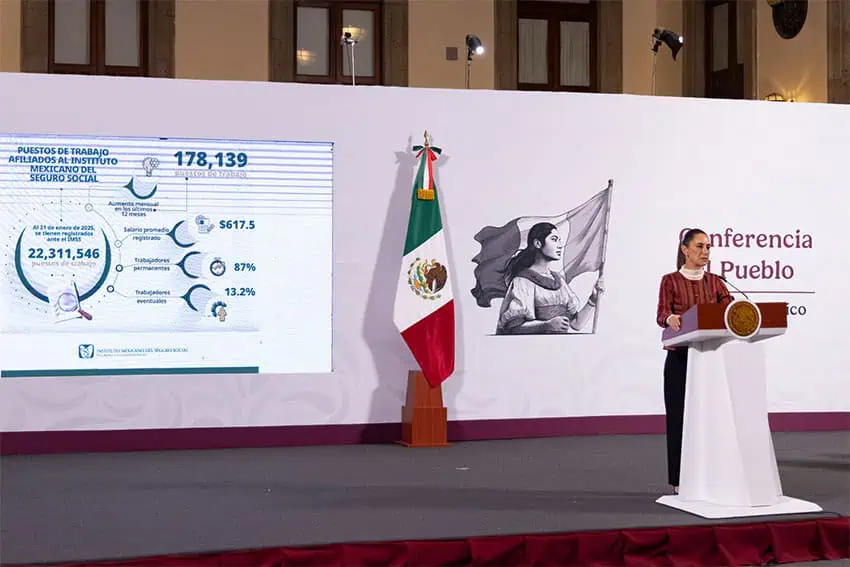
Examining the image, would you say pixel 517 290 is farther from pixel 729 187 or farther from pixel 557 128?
pixel 729 187

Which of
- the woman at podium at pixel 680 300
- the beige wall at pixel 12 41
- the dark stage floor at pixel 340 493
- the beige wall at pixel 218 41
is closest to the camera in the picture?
the dark stage floor at pixel 340 493

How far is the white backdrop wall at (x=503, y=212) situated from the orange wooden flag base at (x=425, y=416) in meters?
0.26

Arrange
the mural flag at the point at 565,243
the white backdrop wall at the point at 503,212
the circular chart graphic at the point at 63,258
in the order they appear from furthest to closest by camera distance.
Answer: the mural flag at the point at 565,243
the white backdrop wall at the point at 503,212
the circular chart graphic at the point at 63,258

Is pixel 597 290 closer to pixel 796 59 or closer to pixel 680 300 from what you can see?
pixel 680 300

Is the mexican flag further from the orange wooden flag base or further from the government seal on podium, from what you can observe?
the government seal on podium

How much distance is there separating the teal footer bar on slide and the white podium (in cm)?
349

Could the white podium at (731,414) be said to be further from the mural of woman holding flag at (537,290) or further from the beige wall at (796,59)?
the beige wall at (796,59)

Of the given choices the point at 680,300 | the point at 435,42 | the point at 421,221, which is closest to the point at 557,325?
the point at 421,221

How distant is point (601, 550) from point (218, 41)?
9121 mm

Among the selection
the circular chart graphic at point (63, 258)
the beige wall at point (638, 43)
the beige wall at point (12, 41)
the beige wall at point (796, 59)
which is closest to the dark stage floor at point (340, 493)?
the circular chart graphic at point (63, 258)

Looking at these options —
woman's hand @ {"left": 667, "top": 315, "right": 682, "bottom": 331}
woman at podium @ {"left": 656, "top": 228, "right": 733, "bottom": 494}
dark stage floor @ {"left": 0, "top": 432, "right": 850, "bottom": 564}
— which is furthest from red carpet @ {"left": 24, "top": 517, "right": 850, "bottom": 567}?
woman's hand @ {"left": 667, "top": 315, "right": 682, "bottom": 331}

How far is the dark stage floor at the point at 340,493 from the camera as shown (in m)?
4.78

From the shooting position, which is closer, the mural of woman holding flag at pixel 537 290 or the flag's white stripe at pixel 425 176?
the flag's white stripe at pixel 425 176

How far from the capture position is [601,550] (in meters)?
4.81
